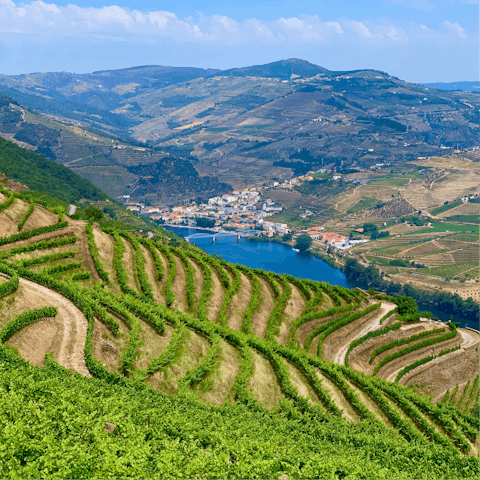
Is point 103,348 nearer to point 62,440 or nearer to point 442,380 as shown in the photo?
point 62,440

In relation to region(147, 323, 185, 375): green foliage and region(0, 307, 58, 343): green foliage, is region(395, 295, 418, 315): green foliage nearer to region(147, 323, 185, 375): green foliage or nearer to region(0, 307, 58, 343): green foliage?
region(147, 323, 185, 375): green foliage

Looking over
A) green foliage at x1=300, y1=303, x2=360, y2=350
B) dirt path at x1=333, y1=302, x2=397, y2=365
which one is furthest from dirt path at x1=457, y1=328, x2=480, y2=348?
green foliage at x1=300, y1=303, x2=360, y2=350

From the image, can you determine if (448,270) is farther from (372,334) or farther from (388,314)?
(372,334)

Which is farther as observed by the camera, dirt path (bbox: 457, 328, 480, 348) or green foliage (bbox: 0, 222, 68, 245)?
dirt path (bbox: 457, 328, 480, 348)

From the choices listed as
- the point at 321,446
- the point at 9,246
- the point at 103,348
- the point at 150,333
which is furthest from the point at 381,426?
the point at 9,246

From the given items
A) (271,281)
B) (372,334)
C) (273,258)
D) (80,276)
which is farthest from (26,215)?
(273,258)
